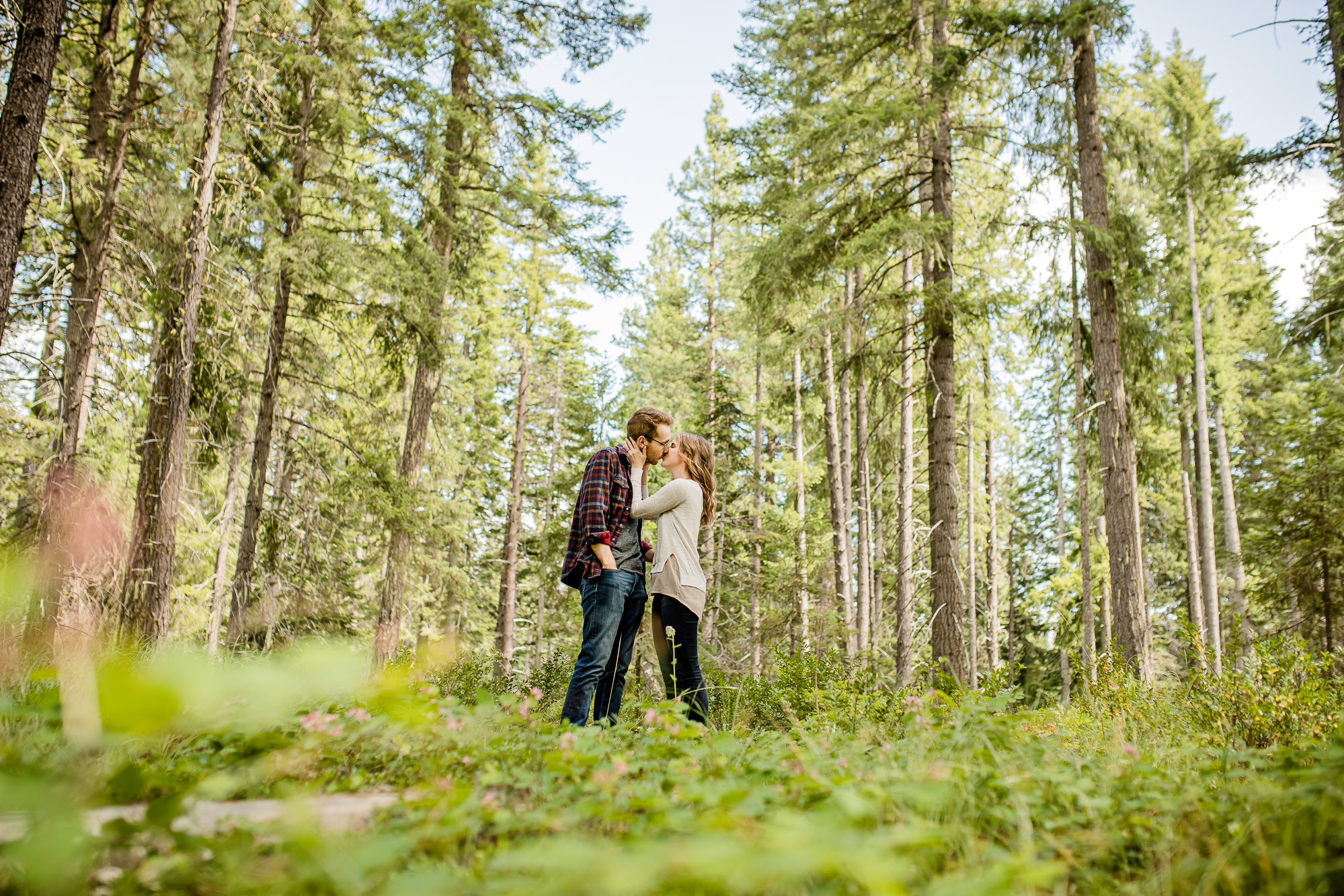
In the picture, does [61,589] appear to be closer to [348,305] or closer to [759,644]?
[348,305]

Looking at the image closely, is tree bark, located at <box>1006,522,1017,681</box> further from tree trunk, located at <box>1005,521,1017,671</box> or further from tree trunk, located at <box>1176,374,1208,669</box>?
tree trunk, located at <box>1176,374,1208,669</box>

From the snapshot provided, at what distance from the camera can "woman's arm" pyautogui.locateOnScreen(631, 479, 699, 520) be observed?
14.3ft

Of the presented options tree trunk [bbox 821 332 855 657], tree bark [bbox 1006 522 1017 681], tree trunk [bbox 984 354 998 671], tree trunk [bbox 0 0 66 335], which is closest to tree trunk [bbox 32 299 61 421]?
tree trunk [bbox 0 0 66 335]

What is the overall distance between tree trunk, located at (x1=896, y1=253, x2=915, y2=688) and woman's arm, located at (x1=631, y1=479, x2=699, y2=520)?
4.89 meters

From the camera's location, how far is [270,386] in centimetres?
957

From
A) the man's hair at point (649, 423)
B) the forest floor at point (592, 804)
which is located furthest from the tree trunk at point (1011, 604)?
the forest floor at point (592, 804)

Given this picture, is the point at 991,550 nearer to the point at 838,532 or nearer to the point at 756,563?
the point at 756,563

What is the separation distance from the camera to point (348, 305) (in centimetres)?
1103

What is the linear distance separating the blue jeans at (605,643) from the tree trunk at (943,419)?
177 inches

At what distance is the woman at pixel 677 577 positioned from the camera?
436 cm

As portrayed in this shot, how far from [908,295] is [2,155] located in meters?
8.52

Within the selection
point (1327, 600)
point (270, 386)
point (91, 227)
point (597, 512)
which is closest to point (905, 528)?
point (1327, 600)

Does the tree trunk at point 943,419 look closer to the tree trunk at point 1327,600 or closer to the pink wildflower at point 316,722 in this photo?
the tree trunk at point 1327,600

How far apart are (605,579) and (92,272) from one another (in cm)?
798
